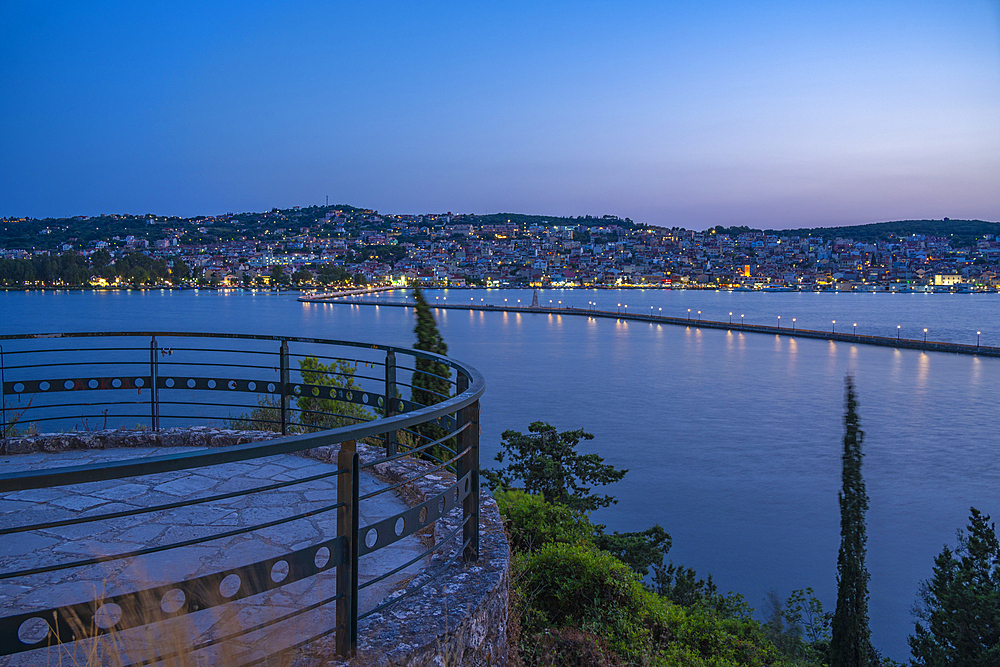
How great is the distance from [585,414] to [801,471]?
491 inches

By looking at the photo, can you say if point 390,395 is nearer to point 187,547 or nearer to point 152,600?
point 187,547

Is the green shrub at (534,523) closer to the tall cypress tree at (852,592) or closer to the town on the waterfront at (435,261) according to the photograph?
the tall cypress tree at (852,592)

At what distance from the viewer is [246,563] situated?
2936 millimetres

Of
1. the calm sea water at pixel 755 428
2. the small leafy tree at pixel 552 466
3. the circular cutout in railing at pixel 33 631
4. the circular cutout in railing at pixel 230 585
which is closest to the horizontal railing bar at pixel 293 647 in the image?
the circular cutout in railing at pixel 230 585

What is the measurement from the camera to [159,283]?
143m

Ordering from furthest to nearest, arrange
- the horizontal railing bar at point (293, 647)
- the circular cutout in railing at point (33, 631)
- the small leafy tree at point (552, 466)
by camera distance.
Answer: the small leafy tree at point (552, 466) < the circular cutout in railing at point (33, 631) < the horizontal railing bar at point (293, 647)

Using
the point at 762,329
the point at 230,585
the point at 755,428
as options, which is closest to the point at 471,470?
the point at 230,585

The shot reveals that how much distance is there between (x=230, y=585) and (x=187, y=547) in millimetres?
1790

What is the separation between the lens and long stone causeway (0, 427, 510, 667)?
207 centimetres

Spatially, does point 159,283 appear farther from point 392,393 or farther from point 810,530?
point 392,393

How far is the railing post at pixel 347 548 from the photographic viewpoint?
1.82m

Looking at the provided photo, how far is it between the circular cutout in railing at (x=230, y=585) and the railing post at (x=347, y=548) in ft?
1.00

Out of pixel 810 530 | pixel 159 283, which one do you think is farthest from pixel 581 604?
pixel 159 283

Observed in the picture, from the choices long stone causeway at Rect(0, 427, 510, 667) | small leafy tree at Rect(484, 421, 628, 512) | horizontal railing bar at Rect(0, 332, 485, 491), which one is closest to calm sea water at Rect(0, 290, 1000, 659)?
small leafy tree at Rect(484, 421, 628, 512)
